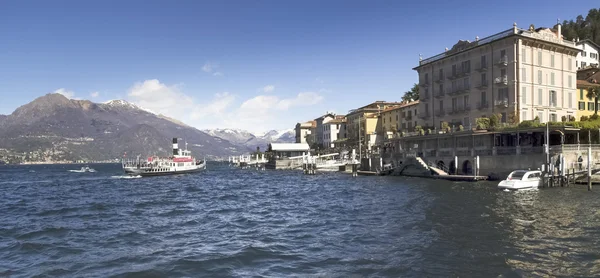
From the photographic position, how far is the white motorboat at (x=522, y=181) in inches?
1791

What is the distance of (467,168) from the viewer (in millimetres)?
63688

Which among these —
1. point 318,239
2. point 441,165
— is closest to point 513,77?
point 441,165

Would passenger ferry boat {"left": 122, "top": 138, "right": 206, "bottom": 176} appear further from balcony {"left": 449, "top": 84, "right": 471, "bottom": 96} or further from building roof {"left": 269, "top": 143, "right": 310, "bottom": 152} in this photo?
balcony {"left": 449, "top": 84, "right": 471, "bottom": 96}

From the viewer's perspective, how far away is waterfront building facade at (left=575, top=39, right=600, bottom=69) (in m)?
91.3

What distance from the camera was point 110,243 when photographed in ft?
76.0

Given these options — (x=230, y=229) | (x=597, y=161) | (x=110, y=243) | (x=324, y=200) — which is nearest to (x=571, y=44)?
(x=597, y=161)

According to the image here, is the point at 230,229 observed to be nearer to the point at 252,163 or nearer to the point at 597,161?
the point at 597,161

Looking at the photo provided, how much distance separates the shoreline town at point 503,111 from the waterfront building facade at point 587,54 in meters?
10.8

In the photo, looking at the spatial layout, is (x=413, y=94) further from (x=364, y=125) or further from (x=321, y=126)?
(x=321, y=126)

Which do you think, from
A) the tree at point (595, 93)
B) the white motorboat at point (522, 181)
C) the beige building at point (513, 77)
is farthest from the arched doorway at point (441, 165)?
the tree at point (595, 93)

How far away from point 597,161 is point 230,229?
1940 inches

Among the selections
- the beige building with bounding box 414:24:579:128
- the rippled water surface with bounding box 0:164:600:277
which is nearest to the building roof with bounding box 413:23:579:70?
the beige building with bounding box 414:24:579:128

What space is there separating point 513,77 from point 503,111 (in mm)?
5479

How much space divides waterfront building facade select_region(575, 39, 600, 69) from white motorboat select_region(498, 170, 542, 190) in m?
56.9
